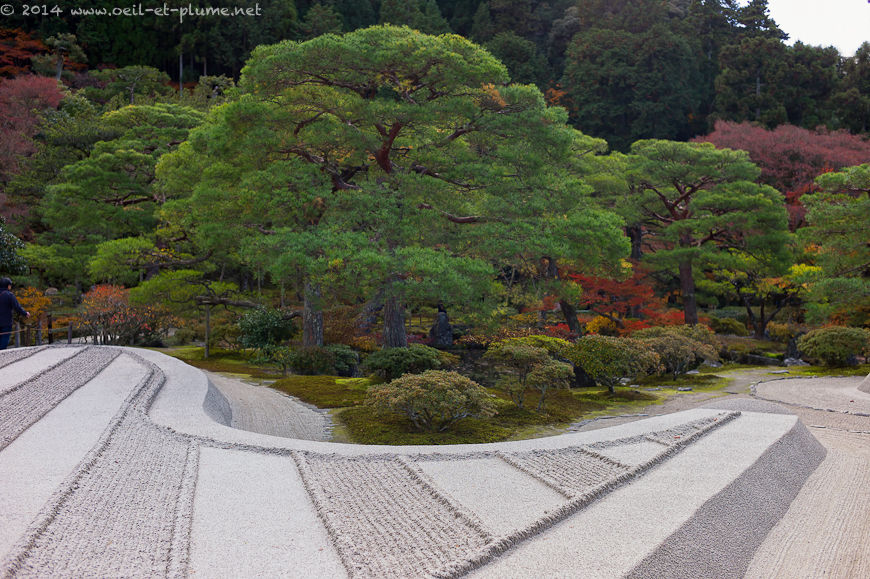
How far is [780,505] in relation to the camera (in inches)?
150

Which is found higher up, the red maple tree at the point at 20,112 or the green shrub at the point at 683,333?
the red maple tree at the point at 20,112

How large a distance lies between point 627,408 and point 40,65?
30.7 m

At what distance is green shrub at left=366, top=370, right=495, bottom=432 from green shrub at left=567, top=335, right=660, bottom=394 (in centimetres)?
333

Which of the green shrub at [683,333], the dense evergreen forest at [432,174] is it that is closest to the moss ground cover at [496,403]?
the green shrub at [683,333]

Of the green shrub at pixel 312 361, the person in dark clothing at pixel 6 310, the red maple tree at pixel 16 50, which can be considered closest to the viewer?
the person in dark clothing at pixel 6 310

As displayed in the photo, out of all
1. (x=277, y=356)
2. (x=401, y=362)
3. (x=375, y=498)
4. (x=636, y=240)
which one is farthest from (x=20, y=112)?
(x=375, y=498)

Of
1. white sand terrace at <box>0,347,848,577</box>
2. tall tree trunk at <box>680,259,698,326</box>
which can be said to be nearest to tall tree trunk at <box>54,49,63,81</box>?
tall tree trunk at <box>680,259,698,326</box>

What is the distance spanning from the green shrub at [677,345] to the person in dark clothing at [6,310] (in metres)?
9.81

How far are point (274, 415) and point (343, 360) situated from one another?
14.2 ft

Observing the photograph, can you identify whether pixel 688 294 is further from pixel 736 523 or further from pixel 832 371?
pixel 736 523

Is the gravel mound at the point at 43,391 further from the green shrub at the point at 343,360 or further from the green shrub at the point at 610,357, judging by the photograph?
the green shrub at the point at 610,357

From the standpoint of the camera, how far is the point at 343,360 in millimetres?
11562

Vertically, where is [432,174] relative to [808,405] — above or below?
above

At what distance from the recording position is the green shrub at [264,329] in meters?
12.6
